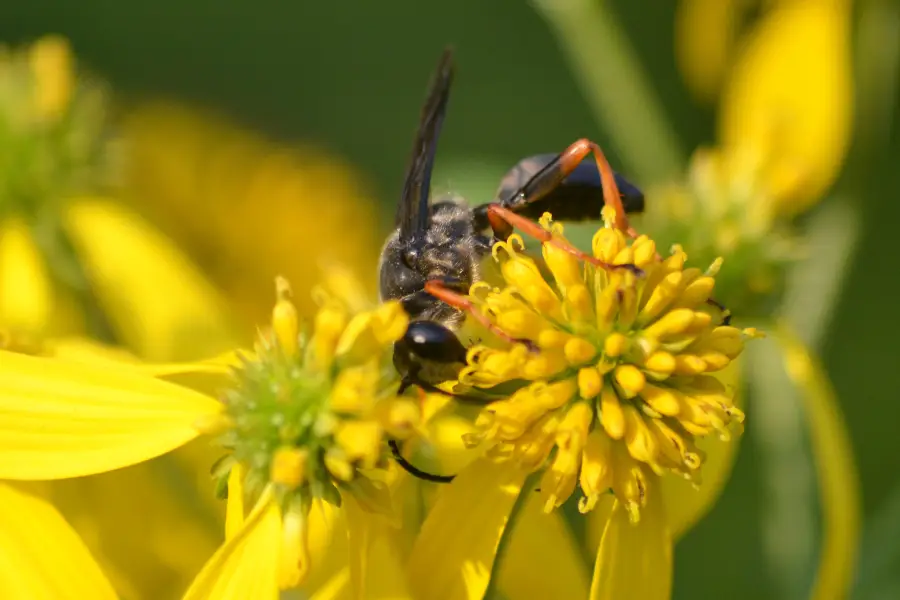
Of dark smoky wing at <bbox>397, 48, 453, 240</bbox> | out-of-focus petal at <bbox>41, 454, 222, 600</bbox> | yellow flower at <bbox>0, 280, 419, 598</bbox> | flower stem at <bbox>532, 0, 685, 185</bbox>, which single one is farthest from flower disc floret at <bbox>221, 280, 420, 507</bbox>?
flower stem at <bbox>532, 0, 685, 185</bbox>

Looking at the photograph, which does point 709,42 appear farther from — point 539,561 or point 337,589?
point 337,589

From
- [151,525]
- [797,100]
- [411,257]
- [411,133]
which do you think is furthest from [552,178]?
[411,133]

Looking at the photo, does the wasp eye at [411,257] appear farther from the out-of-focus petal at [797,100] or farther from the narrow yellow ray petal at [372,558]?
the out-of-focus petal at [797,100]

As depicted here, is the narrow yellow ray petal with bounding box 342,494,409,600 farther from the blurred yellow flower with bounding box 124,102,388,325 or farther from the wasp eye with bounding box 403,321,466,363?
the blurred yellow flower with bounding box 124,102,388,325

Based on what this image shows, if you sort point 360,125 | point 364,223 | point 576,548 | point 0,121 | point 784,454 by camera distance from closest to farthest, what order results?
point 576,548, point 784,454, point 0,121, point 364,223, point 360,125

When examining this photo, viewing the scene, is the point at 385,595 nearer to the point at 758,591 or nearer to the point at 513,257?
the point at 513,257

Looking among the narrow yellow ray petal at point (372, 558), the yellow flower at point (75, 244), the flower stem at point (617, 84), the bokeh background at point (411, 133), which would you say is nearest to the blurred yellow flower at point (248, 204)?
the bokeh background at point (411, 133)

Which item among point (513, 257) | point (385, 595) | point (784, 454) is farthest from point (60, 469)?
point (784, 454)
